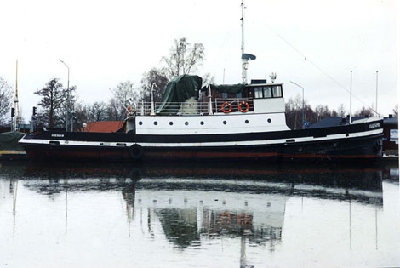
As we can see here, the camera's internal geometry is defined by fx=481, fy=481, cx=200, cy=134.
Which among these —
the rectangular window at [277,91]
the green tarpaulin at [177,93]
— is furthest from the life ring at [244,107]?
the green tarpaulin at [177,93]

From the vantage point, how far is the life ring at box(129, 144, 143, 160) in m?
28.8

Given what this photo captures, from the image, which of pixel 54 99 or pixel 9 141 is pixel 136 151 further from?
pixel 54 99

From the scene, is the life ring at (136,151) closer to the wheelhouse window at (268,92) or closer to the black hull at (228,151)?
the black hull at (228,151)

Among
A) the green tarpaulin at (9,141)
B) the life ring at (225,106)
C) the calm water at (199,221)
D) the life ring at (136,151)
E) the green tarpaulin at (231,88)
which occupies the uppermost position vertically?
the green tarpaulin at (231,88)

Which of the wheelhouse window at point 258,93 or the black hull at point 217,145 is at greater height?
the wheelhouse window at point 258,93

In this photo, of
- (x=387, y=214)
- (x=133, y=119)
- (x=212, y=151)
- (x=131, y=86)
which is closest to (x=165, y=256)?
(x=387, y=214)

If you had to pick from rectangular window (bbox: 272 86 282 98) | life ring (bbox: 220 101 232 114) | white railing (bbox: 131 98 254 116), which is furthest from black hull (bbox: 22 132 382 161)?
rectangular window (bbox: 272 86 282 98)

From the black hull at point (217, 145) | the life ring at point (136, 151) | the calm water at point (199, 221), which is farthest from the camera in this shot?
the life ring at point (136, 151)

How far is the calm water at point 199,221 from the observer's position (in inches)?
343

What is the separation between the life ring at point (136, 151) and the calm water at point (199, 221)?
702cm

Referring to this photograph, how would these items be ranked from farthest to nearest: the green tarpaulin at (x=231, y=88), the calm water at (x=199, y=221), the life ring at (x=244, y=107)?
1. the green tarpaulin at (x=231, y=88)
2. the life ring at (x=244, y=107)
3. the calm water at (x=199, y=221)

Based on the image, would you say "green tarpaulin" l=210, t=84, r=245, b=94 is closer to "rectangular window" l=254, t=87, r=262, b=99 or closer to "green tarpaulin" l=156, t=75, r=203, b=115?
"rectangular window" l=254, t=87, r=262, b=99

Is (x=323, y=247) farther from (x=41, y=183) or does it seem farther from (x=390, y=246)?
(x=41, y=183)

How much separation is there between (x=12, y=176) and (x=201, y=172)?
919 centimetres
